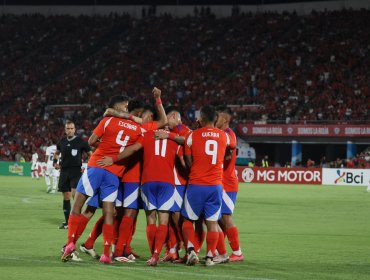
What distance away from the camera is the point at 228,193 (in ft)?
42.7

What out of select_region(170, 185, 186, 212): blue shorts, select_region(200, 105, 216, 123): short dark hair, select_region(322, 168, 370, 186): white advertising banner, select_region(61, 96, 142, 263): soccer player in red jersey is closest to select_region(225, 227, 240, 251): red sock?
select_region(170, 185, 186, 212): blue shorts

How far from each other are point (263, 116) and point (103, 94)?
1567 centimetres

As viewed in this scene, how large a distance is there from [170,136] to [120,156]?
2.68ft

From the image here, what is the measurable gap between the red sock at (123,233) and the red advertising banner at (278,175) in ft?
116

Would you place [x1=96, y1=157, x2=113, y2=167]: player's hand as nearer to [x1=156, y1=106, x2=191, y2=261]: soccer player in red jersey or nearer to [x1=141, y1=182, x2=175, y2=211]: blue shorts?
[x1=141, y1=182, x2=175, y2=211]: blue shorts

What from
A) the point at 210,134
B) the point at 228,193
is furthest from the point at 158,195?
the point at 228,193

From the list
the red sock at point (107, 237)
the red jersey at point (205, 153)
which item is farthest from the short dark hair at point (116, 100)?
the red sock at point (107, 237)

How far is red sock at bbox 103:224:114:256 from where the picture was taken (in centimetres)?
1207

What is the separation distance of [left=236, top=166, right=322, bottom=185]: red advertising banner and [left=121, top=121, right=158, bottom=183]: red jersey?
35.4m

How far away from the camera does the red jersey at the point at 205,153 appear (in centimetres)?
1209

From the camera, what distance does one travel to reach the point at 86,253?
13227 mm

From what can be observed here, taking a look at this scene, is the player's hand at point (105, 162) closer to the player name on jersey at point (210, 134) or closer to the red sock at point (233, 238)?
the player name on jersey at point (210, 134)

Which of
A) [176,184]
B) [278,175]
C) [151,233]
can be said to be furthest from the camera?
[278,175]

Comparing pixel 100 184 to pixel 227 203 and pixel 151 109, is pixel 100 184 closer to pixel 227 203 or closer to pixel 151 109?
pixel 151 109
